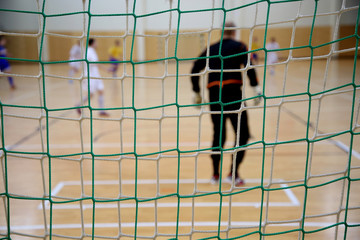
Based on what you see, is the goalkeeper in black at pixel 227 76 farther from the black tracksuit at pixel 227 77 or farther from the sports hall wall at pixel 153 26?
the sports hall wall at pixel 153 26

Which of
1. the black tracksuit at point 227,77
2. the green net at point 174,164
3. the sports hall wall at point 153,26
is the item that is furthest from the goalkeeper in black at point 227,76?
the sports hall wall at point 153,26

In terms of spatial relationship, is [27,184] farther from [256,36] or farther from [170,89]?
[256,36]

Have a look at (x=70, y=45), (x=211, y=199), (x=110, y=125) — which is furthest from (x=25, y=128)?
(x=70, y=45)

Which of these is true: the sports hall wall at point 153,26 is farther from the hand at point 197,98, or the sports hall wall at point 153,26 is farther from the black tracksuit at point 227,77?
the black tracksuit at point 227,77

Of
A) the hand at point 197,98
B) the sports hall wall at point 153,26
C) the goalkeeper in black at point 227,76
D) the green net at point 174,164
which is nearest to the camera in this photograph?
the green net at point 174,164

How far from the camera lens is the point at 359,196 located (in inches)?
116

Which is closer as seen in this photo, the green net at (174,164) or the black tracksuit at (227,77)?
the green net at (174,164)

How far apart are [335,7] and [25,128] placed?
13.7m

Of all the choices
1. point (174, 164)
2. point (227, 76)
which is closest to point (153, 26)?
point (174, 164)

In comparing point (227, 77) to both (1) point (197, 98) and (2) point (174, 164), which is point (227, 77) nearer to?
(1) point (197, 98)

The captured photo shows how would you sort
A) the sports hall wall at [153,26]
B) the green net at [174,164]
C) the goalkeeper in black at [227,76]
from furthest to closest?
the sports hall wall at [153,26]
the goalkeeper in black at [227,76]
the green net at [174,164]

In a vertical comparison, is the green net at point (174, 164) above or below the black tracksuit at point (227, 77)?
below

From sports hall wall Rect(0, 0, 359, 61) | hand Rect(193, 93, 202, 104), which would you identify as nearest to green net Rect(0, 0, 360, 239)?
hand Rect(193, 93, 202, 104)

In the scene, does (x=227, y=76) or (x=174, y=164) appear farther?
(x=174, y=164)
